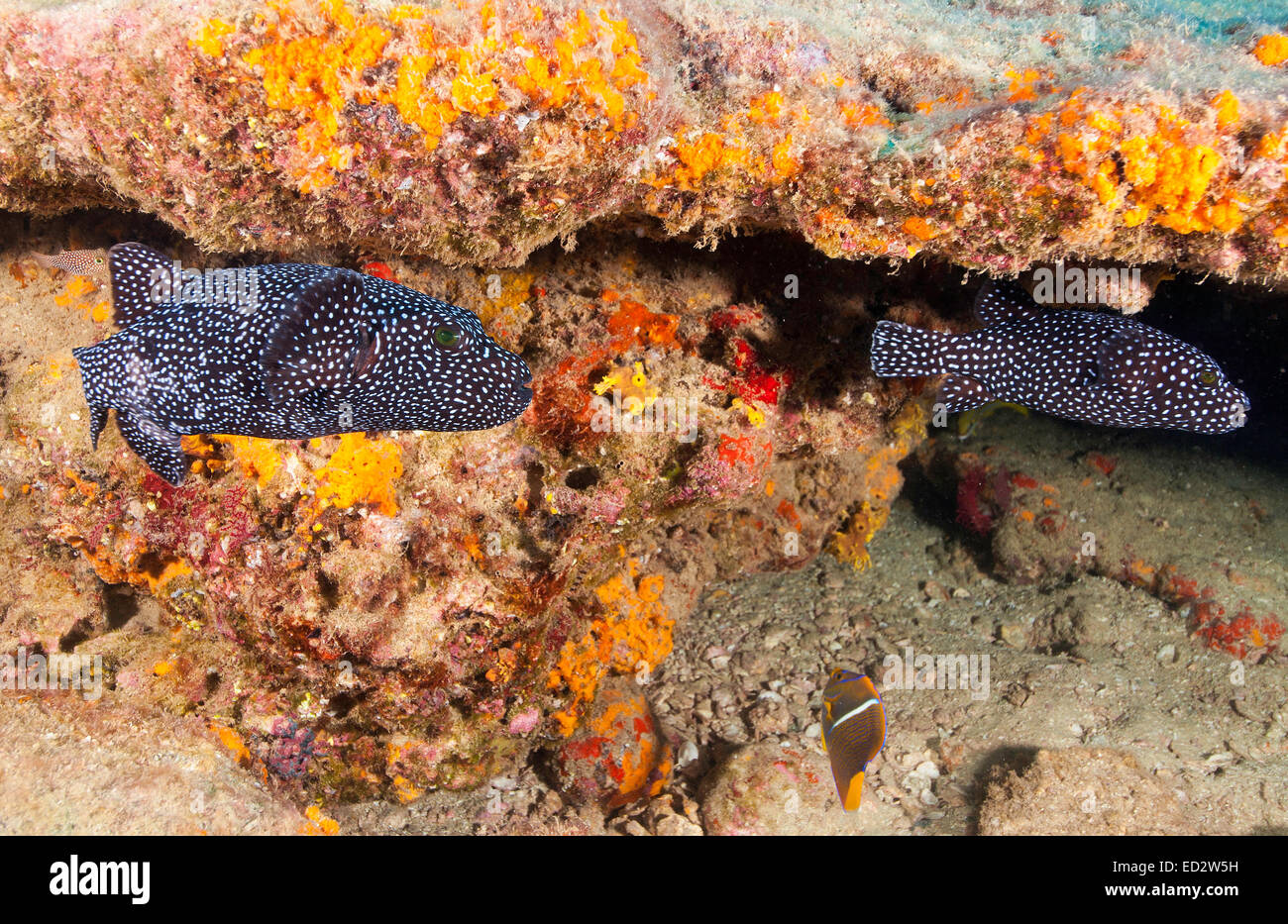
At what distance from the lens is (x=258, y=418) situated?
404 cm

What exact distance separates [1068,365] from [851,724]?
296 cm

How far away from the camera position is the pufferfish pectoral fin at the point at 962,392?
16.4ft

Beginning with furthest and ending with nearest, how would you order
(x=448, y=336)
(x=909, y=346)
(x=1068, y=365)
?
1. (x=909, y=346)
2. (x=1068, y=365)
3. (x=448, y=336)

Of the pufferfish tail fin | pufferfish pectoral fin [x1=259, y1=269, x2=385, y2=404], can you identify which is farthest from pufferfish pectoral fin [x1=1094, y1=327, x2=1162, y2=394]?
pufferfish pectoral fin [x1=259, y1=269, x2=385, y2=404]

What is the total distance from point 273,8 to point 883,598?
831 cm

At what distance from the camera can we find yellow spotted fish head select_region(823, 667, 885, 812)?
4710mm

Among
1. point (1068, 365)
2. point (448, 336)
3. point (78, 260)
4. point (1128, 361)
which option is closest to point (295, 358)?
point (448, 336)

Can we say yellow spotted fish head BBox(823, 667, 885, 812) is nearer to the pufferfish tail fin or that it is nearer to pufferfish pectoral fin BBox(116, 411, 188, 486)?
Result: the pufferfish tail fin

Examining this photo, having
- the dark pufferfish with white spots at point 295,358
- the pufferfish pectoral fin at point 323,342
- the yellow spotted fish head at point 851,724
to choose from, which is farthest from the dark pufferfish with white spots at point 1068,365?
the pufferfish pectoral fin at point 323,342

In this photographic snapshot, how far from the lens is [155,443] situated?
441 cm

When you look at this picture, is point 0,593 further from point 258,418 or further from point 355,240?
point 355,240

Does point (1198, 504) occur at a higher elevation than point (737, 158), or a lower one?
lower

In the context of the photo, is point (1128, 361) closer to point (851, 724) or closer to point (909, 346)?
point (909, 346)
